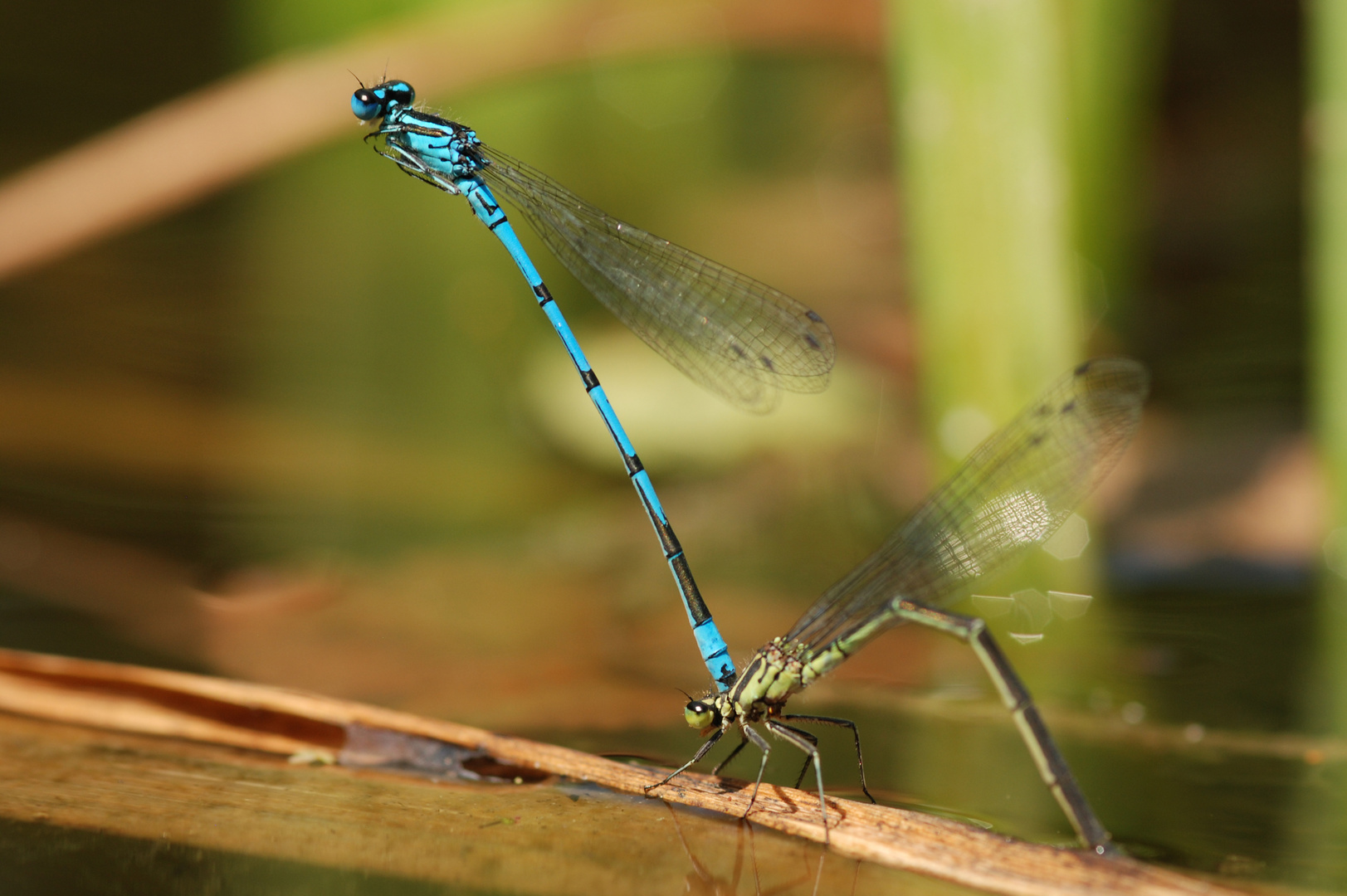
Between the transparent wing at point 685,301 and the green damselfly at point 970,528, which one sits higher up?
the transparent wing at point 685,301

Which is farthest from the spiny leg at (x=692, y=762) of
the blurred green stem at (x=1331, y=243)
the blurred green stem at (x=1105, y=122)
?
the blurred green stem at (x=1105, y=122)

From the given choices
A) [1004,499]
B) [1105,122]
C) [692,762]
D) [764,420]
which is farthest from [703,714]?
[1105,122]

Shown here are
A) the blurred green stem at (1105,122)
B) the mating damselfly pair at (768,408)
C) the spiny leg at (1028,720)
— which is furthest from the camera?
the blurred green stem at (1105,122)

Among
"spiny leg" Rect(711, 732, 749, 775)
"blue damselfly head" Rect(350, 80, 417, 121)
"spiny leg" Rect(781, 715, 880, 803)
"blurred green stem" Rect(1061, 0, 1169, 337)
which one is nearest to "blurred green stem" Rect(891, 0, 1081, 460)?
"blurred green stem" Rect(1061, 0, 1169, 337)

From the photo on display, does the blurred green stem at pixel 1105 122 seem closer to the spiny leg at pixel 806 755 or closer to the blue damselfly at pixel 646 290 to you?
the blue damselfly at pixel 646 290

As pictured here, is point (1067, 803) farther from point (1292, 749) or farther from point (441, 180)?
point (441, 180)

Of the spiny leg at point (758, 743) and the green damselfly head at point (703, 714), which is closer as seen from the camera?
the spiny leg at point (758, 743)

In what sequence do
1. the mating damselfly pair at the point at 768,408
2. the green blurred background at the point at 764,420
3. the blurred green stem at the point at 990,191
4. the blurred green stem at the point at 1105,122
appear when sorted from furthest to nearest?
the blurred green stem at the point at 1105,122, the blurred green stem at the point at 990,191, the green blurred background at the point at 764,420, the mating damselfly pair at the point at 768,408

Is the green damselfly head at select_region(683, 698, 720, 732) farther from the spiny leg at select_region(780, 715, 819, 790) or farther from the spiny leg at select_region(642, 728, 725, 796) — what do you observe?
the spiny leg at select_region(780, 715, 819, 790)
